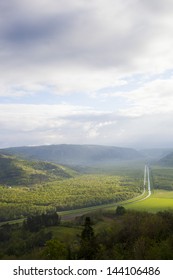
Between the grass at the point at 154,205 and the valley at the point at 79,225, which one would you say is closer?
the valley at the point at 79,225

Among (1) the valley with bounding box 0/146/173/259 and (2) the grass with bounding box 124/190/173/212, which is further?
(2) the grass with bounding box 124/190/173/212

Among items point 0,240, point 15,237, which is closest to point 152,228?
point 15,237

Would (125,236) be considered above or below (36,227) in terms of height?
above

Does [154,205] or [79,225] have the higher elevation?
[154,205]

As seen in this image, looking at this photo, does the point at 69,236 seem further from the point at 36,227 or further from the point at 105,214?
the point at 105,214

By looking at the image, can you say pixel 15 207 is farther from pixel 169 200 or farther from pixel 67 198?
pixel 169 200

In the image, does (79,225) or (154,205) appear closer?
(79,225)
